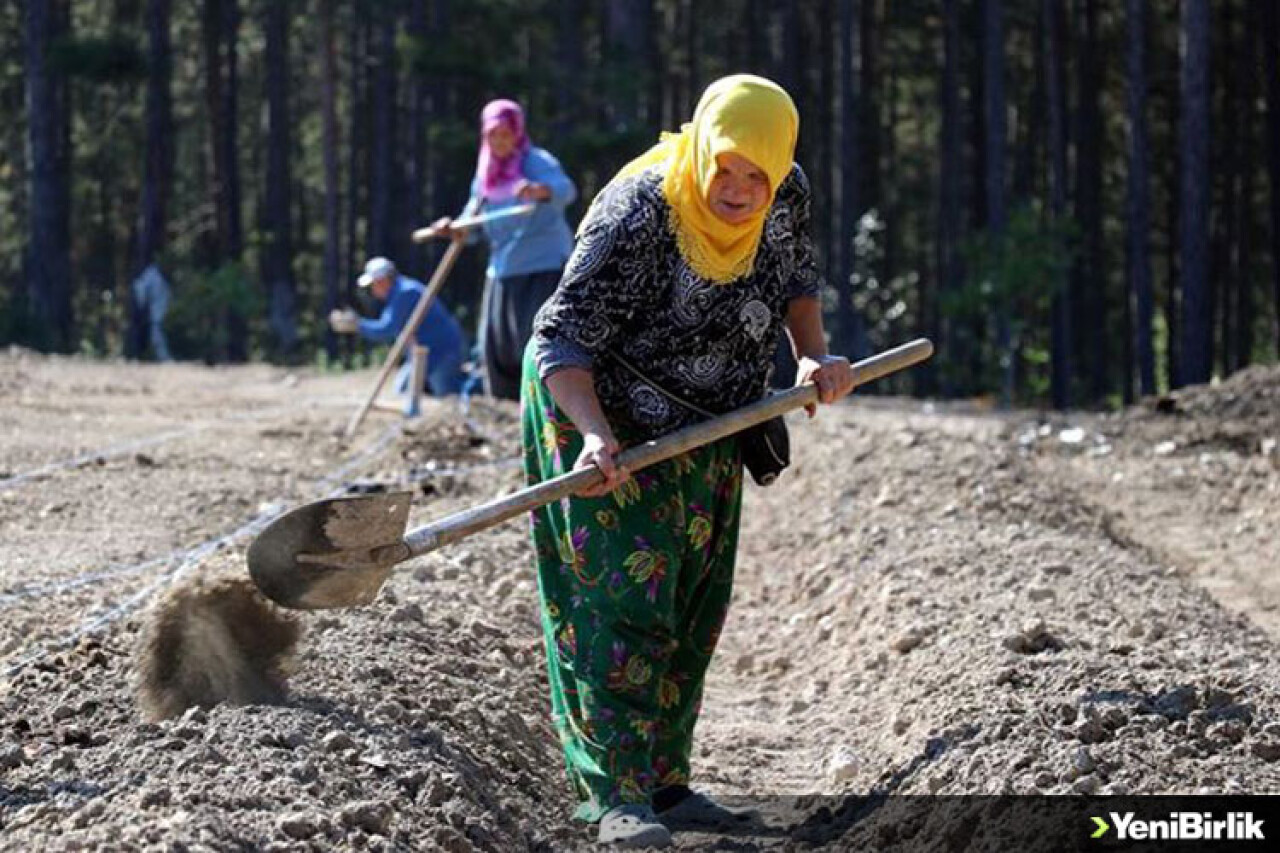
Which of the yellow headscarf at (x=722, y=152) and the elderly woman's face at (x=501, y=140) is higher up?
the yellow headscarf at (x=722, y=152)

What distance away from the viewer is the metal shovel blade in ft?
16.0

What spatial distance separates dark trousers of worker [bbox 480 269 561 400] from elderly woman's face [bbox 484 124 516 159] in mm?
664

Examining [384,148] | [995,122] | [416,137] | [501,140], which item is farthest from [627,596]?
[416,137]

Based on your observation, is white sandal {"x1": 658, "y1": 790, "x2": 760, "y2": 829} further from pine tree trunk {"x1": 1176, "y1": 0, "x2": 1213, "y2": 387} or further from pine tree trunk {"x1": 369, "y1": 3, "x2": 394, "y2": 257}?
pine tree trunk {"x1": 369, "y1": 3, "x2": 394, "y2": 257}

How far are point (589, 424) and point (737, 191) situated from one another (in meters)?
0.60

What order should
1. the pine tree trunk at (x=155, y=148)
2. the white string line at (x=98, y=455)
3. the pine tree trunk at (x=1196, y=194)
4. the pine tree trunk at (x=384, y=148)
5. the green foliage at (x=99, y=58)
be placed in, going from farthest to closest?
the pine tree trunk at (x=384, y=148)
the green foliage at (x=99, y=58)
the pine tree trunk at (x=155, y=148)
the pine tree trunk at (x=1196, y=194)
the white string line at (x=98, y=455)

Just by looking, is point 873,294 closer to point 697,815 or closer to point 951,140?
point 951,140

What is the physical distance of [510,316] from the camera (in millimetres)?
11648

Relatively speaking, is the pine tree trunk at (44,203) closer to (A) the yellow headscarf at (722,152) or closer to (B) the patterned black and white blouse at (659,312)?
(B) the patterned black and white blouse at (659,312)

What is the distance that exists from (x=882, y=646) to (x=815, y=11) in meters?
34.8

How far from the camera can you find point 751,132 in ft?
15.2

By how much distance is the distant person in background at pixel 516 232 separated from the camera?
11375 millimetres

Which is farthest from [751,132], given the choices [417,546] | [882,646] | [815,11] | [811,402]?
[815,11]

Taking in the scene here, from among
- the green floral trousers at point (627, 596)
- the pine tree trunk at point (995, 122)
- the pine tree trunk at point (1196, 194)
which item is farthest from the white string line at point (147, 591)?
the pine tree trunk at point (995, 122)
